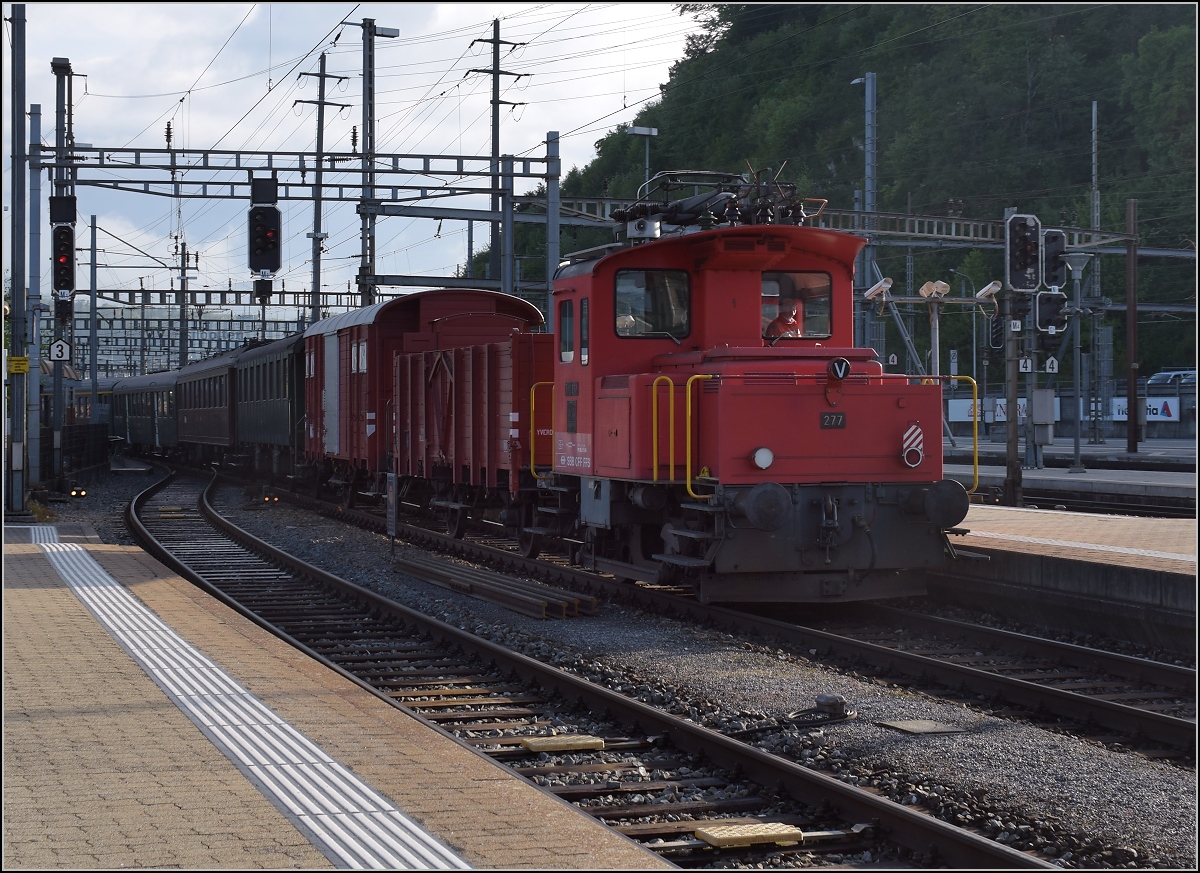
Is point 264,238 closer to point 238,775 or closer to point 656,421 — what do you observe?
point 656,421

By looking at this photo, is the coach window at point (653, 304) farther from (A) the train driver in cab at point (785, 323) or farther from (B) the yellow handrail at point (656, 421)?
(B) the yellow handrail at point (656, 421)

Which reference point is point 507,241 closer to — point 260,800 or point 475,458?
point 475,458

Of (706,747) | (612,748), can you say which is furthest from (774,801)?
(612,748)

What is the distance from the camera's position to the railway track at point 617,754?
19.7 feet

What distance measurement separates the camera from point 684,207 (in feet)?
47.2

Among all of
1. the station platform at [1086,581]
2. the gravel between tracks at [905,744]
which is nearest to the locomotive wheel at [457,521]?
the gravel between tracks at [905,744]

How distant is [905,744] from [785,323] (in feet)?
20.7

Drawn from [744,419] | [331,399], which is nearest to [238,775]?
[744,419]

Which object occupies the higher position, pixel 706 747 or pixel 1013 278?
pixel 1013 278

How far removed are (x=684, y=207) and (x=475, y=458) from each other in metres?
5.05

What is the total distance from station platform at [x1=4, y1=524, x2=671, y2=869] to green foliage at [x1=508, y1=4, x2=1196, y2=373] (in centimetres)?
4907

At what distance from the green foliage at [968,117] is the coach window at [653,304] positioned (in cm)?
4325

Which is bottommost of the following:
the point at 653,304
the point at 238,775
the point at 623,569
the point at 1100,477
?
the point at 238,775

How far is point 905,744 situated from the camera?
300 inches
